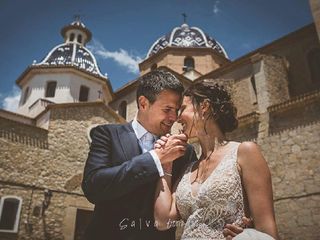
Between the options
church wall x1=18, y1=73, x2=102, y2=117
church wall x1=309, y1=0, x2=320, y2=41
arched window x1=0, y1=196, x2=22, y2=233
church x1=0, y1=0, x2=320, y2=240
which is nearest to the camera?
church wall x1=309, y1=0, x2=320, y2=41

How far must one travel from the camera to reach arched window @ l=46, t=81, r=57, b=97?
801 inches

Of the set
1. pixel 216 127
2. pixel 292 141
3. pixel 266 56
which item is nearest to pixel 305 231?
pixel 292 141

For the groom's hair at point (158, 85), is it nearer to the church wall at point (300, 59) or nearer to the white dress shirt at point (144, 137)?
the white dress shirt at point (144, 137)

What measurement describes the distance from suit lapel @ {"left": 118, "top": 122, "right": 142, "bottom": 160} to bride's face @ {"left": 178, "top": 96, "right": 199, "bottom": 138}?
0.39 metres

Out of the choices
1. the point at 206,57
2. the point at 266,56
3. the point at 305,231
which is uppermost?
the point at 206,57

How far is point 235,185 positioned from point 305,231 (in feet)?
31.5

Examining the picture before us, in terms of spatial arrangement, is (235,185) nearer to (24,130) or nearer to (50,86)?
(24,130)

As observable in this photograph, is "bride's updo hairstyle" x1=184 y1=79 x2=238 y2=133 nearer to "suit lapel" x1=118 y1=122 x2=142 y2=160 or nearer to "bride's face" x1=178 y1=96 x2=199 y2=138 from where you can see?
"bride's face" x1=178 y1=96 x2=199 y2=138

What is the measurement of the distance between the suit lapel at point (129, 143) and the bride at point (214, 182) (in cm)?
24

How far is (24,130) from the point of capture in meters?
12.8

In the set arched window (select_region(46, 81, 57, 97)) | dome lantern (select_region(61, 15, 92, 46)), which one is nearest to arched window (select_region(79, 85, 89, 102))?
arched window (select_region(46, 81, 57, 97))

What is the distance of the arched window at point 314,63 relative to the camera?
16.3m

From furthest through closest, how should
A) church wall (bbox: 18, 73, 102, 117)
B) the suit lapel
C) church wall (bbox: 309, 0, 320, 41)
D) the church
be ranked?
church wall (bbox: 18, 73, 102, 117) → the church → church wall (bbox: 309, 0, 320, 41) → the suit lapel

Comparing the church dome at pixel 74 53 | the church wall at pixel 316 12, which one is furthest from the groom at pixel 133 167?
the church dome at pixel 74 53
